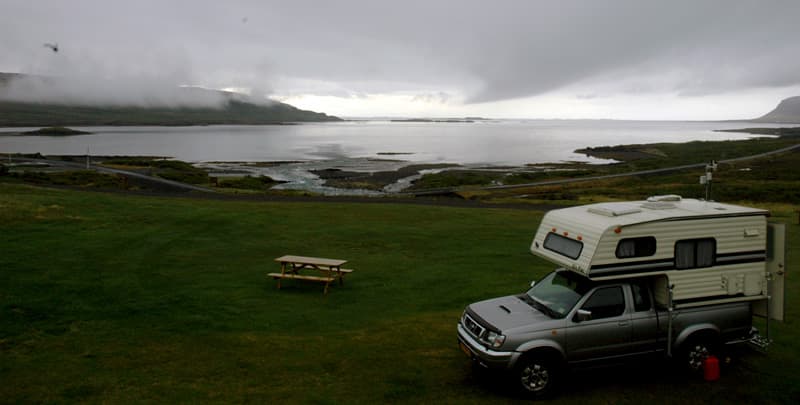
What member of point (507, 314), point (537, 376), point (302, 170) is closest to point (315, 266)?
point (507, 314)

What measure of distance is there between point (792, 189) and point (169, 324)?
6650 centimetres

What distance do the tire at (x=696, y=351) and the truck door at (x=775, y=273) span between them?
1.66 m

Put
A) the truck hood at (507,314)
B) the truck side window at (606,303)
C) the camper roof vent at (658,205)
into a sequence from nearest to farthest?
the truck hood at (507,314)
the truck side window at (606,303)
the camper roof vent at (658,205)

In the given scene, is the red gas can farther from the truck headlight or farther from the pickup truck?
the truck headlight

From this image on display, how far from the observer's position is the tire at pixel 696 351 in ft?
34.7

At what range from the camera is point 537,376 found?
31.9 ft

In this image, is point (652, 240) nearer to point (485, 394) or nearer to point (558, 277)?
point (558, 277)

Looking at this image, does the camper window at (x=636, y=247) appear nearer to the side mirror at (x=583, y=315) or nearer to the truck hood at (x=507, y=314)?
the side mirror at (x=583, y=315)

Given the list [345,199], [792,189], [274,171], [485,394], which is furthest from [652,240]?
[274,171]

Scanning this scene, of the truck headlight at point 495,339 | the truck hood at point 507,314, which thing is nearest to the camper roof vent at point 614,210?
the truck hood at point 507,314

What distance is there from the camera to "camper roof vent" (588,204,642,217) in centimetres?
1060

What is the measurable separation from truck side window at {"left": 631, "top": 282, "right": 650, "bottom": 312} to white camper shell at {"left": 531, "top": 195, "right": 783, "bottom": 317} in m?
0.30

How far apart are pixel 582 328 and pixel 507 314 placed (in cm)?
134

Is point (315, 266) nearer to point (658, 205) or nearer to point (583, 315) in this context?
point (583, 315)
